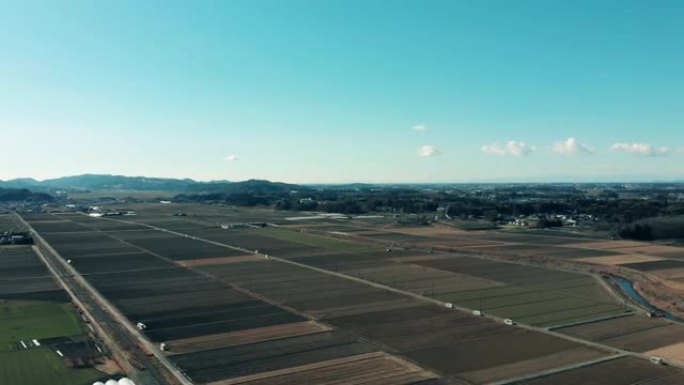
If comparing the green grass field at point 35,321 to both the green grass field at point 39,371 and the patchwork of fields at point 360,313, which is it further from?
the patchwork of fields at point 360,313

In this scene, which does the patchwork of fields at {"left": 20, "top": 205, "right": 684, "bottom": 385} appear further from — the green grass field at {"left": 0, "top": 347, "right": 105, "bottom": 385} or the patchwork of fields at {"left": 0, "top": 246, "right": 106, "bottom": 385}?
the green grass field at {"left": 0, "top": 347, "right": 105, "bottom": 385}

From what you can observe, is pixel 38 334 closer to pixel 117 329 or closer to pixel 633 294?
pixel 117 329

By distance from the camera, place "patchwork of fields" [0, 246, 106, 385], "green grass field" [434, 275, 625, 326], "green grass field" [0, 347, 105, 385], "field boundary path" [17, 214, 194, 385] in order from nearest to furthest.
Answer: "green grass field" [0, 347, 105, 385] → "field boundary path" [17, 214, 194, 385] → "patchwork of fields" [0, 246, 106, 385] → "green grass field" [434, 275, 625, 326]

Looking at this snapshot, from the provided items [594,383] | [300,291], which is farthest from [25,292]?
[594,383]

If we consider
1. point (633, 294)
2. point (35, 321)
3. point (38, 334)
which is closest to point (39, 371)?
point (38, 334)

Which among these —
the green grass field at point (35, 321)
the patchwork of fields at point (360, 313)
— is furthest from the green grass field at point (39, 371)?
the patchwork of fields at point (360, 313)

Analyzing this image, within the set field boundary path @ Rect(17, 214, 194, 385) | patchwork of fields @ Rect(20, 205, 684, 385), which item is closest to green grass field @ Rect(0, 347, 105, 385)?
field boundary path @ Rect(17, 214, 194, 385)
